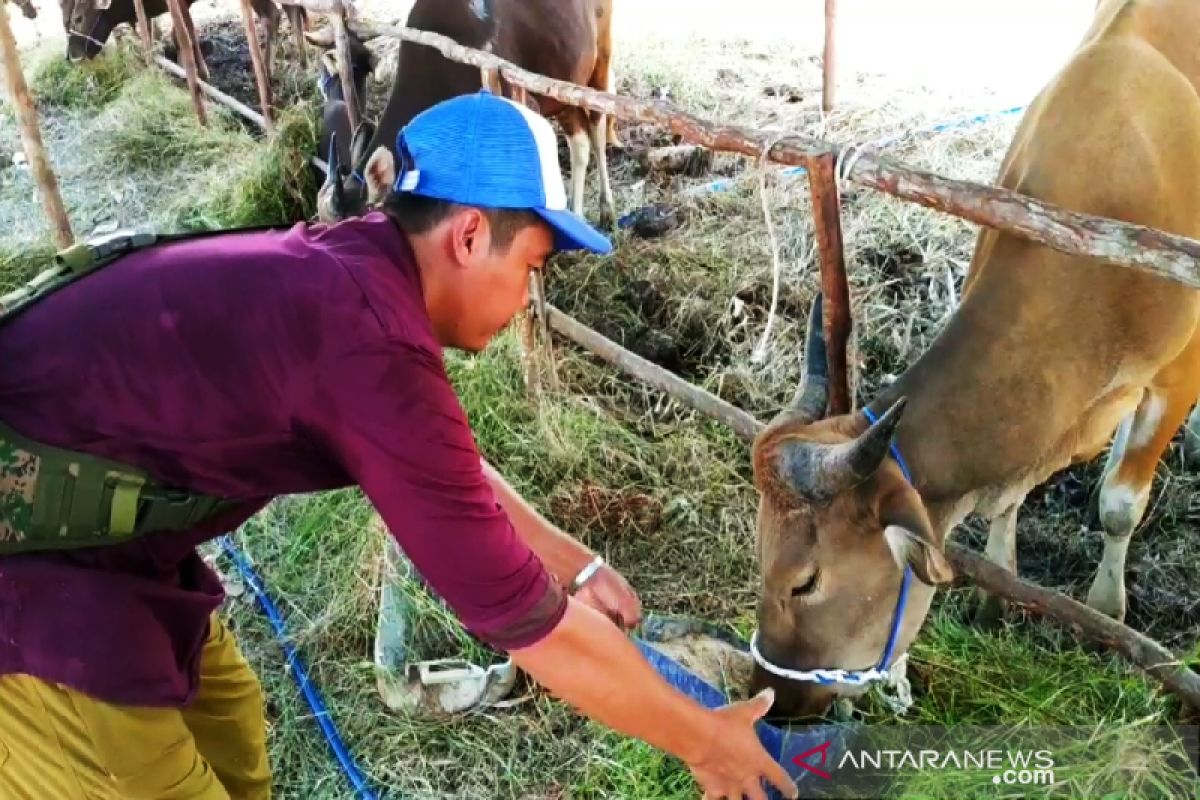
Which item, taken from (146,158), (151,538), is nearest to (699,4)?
(146,158)

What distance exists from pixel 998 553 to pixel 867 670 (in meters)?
1.29

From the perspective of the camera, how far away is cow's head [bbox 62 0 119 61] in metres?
12.2

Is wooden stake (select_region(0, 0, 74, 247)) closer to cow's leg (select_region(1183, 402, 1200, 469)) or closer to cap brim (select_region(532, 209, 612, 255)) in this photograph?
cap brim (select_region(532, 209, 612, 255))

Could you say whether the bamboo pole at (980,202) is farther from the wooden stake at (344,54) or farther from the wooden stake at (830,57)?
the wooden stake at (830,57)

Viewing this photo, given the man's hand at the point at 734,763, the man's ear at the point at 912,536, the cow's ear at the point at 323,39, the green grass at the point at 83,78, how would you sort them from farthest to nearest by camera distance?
1. the green grass at the point at 83,78
2. the cow's ear at the point at 323,39
3. the man's ear at the point at 912,536
4. the man's hand at the point at 734,763

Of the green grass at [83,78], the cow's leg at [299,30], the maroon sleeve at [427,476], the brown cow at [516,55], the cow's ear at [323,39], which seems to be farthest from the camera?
the green grass at [83,78]

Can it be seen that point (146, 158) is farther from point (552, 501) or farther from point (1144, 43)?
point (1144, 43)

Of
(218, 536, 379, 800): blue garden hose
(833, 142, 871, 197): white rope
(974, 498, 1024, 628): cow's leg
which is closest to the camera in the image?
(833, 142, 871, 197): white rope

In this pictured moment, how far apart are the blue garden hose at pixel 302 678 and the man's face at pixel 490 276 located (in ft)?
6.54

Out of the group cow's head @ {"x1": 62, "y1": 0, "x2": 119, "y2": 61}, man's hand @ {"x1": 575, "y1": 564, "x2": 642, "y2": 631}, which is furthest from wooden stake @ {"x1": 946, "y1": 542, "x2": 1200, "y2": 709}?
cow's head @ {"x1": 62, "y1": 0, "x2": 119, "y2": 61}

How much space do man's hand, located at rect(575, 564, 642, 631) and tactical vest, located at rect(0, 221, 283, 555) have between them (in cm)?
105

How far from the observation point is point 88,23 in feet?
41.4

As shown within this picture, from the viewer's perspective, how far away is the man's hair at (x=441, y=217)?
2.12m

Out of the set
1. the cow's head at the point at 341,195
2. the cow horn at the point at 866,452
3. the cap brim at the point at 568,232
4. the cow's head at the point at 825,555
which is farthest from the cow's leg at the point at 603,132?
the cap brim at the point at 568,232
